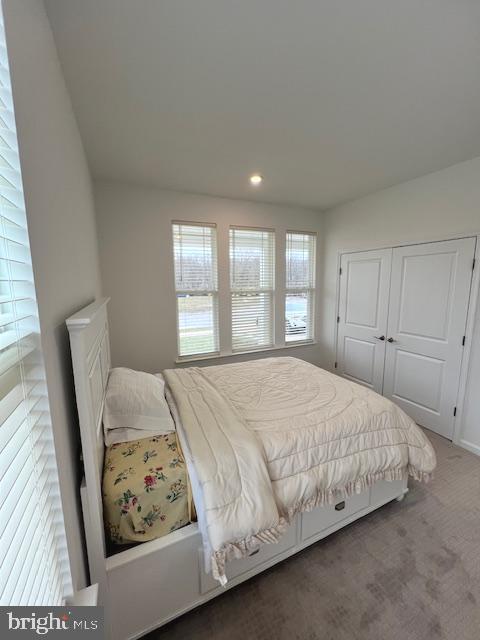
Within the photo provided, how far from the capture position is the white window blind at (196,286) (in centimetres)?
310

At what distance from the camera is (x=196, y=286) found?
320 cm

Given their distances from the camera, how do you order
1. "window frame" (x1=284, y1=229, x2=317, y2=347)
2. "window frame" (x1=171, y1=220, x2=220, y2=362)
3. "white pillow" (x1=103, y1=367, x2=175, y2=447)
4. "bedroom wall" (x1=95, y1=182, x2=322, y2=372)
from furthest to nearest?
"window frame" (x1=284, y1=229, x2=317, y2=347) → "window frame" (x1=171, y1=220, x2=220, y2=362) → "bedroom wall" (x1=95, y1=182, x2=322, y2=372) → "white pillow" (x1=103, y1=367, x2=175, y2=447)

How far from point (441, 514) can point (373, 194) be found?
3.19 m

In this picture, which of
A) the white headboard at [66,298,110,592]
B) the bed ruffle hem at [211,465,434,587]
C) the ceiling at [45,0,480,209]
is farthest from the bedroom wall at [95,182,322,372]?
the bed ruffle hem at [211,465,434,587]

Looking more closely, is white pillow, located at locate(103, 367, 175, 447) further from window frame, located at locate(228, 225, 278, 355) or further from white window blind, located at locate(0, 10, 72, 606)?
window frame, located at locate(228, 225, 278, 355)

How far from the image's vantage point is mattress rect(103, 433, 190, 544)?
44.4 inches

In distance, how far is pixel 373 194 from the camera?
3.16m

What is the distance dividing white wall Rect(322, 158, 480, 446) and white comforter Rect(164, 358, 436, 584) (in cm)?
146

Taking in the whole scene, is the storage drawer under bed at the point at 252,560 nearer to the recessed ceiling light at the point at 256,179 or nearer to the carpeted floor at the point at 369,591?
the carpeted floor at the point at 369,591

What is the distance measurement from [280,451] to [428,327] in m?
2.29

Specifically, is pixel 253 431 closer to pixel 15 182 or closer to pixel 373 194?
pixel 15 182

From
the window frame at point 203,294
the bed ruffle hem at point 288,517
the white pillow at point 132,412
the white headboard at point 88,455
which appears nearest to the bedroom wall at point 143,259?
the window frame at point 203,294

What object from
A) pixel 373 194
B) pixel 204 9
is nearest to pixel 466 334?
pixel 373 194

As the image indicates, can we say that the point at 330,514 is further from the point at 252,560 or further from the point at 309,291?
the point at 309,291
